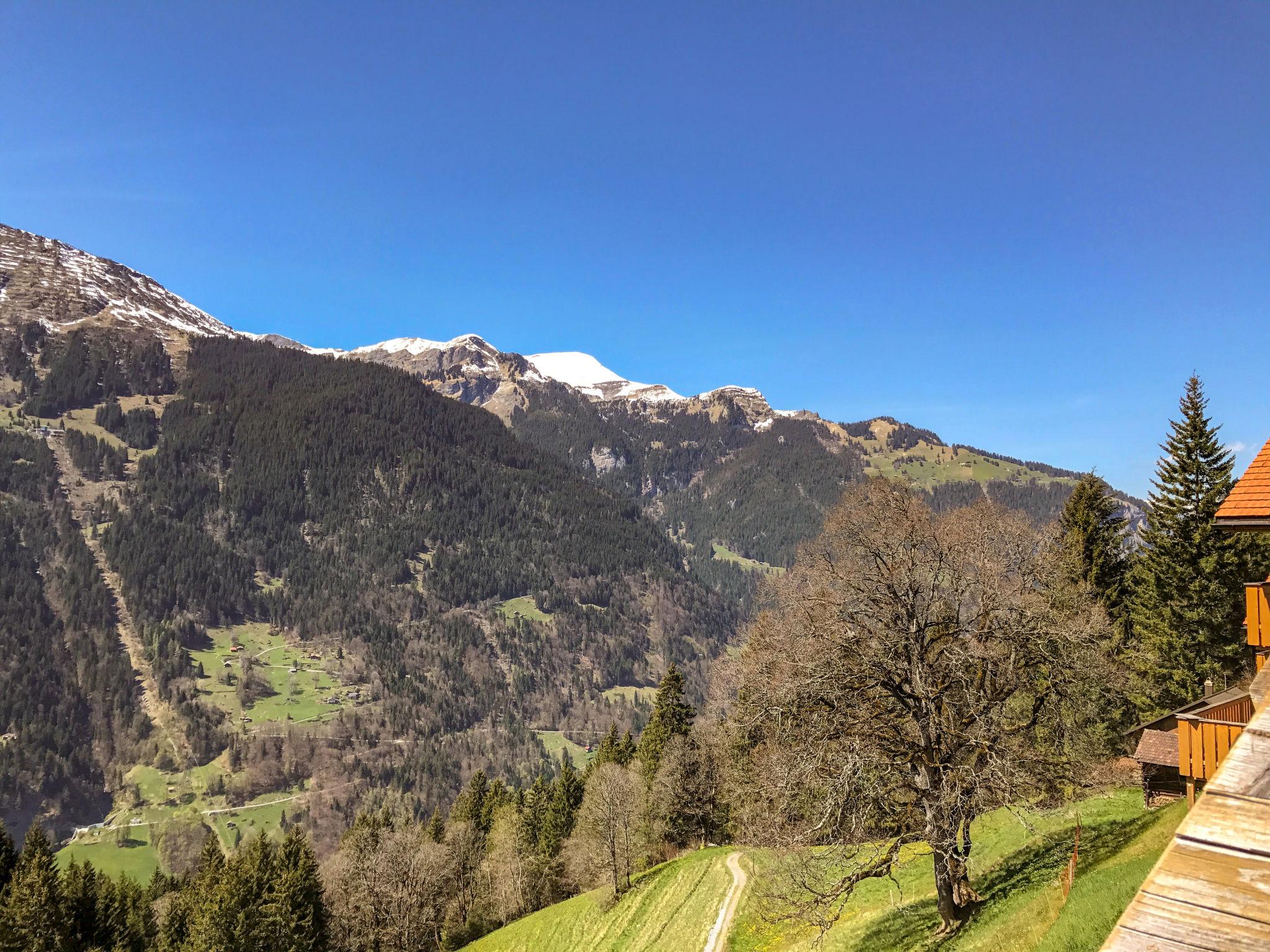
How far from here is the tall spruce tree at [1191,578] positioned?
3641 centimetres

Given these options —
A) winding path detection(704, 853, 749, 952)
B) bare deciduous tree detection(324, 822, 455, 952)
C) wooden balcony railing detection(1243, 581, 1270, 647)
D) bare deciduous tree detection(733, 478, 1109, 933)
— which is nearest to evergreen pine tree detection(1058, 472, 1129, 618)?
winding path detection(704, 853, 749, 952)

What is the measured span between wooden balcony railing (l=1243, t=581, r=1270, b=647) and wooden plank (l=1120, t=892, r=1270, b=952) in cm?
1517

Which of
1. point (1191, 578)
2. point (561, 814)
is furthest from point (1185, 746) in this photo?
point (561, 814)

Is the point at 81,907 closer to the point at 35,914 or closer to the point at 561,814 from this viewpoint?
the point at 35,914

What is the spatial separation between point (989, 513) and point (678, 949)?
976 inches

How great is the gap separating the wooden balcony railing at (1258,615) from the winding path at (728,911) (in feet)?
78.5

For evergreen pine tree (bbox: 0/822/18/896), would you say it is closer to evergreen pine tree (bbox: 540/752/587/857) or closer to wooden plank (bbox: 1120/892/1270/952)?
evergreen pine tree (bbox: 540/752/587/857)

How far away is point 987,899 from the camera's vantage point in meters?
19.3

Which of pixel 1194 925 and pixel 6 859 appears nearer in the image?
pixel 1194 925

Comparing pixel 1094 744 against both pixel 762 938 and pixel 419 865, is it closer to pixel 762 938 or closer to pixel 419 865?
pixel 762 938

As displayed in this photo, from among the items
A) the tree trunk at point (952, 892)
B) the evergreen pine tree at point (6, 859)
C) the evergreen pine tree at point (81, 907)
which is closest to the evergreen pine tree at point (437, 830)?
the evergreen pine tree at point (81, 907)

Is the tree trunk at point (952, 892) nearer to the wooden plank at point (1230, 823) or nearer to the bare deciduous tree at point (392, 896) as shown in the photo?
the wooden plank at point (1230, 823)

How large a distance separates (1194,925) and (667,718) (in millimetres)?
66183

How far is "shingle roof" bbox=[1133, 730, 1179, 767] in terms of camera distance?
28.7 meters
